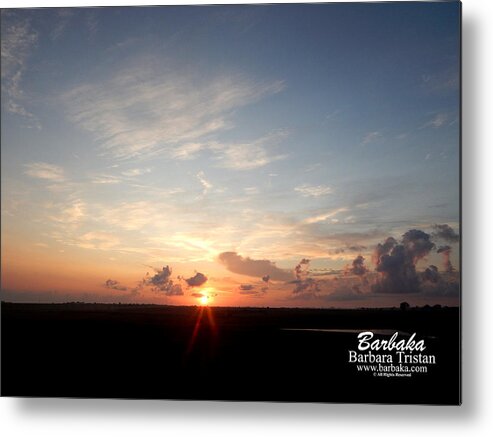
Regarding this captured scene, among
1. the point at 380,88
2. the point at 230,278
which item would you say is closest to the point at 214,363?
the point at 230,278

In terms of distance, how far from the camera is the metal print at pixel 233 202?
14.5 feet

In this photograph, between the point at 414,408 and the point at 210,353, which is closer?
the point at 414,408

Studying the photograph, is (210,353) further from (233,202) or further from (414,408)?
(414,408)

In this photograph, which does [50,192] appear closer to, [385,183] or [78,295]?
[78,295]

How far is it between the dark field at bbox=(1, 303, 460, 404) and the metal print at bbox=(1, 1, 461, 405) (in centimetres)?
1

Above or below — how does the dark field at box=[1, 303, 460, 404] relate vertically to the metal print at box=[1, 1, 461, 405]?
below

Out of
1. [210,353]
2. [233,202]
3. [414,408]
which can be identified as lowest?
[414,408]

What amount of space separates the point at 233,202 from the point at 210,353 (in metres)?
0.98

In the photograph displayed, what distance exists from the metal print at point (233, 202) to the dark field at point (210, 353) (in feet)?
0.04

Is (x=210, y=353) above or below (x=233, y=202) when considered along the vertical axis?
below

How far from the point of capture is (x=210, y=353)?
4535 mm

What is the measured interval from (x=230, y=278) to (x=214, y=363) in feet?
1.81

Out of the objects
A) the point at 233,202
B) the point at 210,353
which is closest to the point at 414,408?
the point at 210,353

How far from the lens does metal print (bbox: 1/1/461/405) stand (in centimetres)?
443
